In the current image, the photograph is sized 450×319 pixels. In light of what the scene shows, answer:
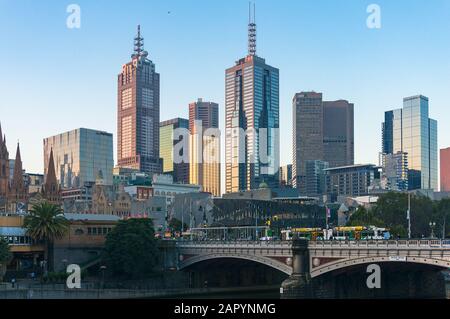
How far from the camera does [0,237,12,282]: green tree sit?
4400 inches

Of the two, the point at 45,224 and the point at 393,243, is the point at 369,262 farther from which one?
the point at 45,224

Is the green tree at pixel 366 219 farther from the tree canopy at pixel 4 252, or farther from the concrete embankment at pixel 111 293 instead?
the tree canopy at pixel 4 252

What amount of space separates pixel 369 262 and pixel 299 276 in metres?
11.6

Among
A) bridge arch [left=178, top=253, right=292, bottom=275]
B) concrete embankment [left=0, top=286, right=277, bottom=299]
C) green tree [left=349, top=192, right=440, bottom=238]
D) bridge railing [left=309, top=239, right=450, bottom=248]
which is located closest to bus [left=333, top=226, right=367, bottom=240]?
concrete embankment [left=0, top=286, right=277, bottom=299]

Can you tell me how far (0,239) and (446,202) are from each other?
118 meters

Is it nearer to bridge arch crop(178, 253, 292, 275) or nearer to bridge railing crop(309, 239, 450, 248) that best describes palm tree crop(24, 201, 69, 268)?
bridge arch crop(178, 253, 292, 275)

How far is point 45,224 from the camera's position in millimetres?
119562

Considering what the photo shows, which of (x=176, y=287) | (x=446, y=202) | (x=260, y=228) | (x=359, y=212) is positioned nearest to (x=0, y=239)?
(x=176, y=287)

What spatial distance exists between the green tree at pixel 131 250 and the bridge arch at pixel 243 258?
5679 millimetres

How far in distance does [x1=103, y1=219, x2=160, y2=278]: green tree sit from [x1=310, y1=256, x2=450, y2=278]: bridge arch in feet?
112

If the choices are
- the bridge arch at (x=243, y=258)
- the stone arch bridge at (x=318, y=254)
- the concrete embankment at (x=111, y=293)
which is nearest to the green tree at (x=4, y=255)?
the concrete embankment at (x=111, y=293)

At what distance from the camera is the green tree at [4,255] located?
111750 mm
